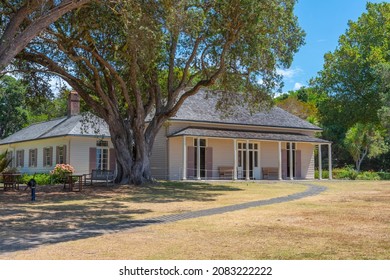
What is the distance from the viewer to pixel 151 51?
685 inches

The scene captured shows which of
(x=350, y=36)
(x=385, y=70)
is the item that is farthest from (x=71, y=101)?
(x=350, y=36)

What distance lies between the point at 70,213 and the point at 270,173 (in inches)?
872

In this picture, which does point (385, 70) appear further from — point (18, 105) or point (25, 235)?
point (18, 105)

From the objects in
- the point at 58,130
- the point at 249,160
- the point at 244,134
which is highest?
the point at 58,130

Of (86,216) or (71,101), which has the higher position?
(71,101)

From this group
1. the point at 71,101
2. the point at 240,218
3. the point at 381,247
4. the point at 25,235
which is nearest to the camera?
the point at 381,247

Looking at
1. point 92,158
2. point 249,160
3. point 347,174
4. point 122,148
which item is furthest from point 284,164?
point 122,148

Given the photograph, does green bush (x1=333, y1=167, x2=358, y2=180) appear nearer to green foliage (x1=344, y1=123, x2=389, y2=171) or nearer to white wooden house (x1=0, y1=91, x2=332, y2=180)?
white wooden house (x1=0, y1=91, x2=332, y2=180)

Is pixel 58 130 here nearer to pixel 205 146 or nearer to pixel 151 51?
Result: pixel 205 146

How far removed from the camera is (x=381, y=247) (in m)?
7.64

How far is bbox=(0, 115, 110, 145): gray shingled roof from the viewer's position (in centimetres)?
3222

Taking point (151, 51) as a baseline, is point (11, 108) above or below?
above

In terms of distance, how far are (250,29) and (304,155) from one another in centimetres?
1911

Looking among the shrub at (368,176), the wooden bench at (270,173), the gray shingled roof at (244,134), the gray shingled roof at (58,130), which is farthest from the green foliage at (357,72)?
the gray shingled roof at (58,130)
